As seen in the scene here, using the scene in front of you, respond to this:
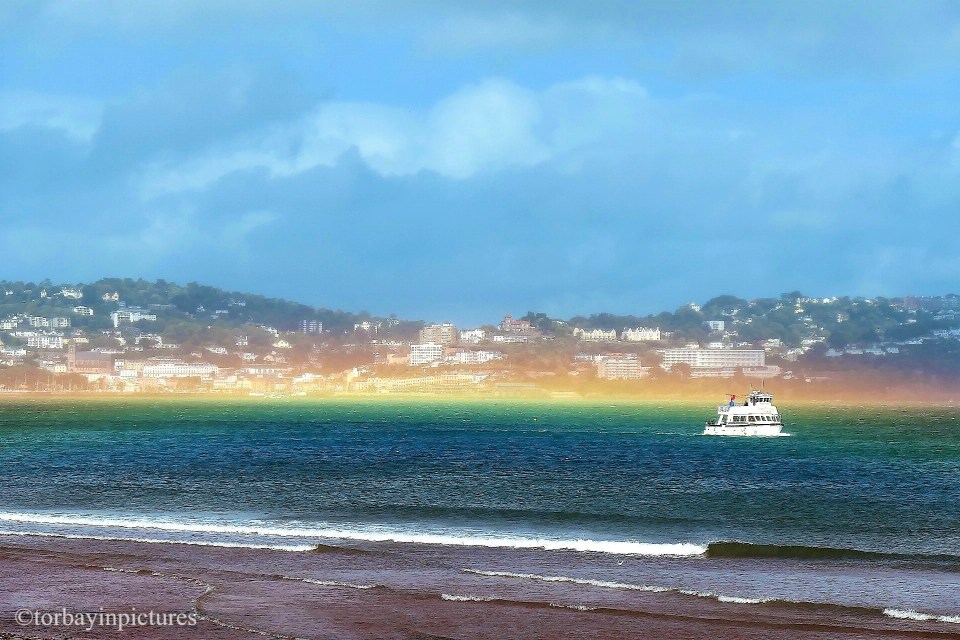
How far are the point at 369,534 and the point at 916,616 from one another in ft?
76.5

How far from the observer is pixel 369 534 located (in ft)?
144

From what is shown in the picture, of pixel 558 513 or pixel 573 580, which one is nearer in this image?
pixel 573 580

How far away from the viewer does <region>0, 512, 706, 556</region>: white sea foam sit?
1582 inches

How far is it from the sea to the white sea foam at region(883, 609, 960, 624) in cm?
13

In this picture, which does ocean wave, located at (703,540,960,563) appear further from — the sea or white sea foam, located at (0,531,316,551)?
white sea foam, located at (0,531,316,551)

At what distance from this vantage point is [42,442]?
361 feet

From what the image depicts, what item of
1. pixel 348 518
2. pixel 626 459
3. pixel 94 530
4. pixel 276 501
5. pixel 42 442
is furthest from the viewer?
pixel 42 442

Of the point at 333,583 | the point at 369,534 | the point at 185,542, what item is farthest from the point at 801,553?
the point at 185,542

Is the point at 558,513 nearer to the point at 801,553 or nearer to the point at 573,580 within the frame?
the point at 801,553

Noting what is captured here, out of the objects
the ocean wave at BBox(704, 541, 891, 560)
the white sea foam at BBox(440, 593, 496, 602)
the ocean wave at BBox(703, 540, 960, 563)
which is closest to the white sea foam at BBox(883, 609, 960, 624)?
the ocean wave at BBox(703, 540, 960, 563)

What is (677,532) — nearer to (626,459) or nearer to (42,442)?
(626,459)

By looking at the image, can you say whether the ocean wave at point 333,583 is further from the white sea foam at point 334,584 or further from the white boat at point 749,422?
the white boat at point 749,422

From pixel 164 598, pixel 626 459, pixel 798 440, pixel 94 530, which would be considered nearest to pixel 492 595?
pixel 164 598

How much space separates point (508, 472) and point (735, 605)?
50168mm
